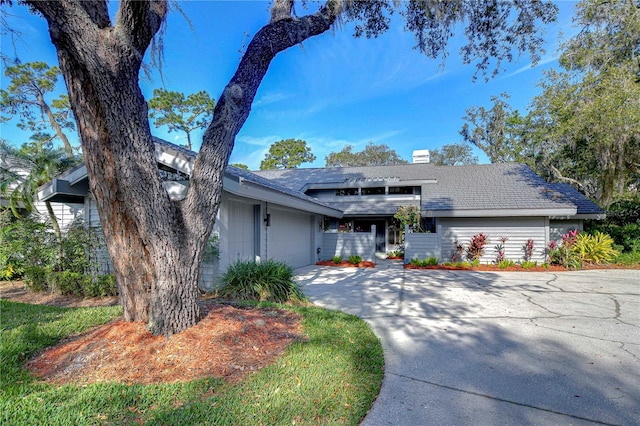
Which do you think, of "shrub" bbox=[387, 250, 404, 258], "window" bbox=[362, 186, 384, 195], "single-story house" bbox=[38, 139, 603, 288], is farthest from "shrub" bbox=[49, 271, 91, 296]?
"window" bbox=[362, 186, 384, 195]

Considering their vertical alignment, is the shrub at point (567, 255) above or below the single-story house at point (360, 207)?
below

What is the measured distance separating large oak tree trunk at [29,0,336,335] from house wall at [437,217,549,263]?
10169 millimetres

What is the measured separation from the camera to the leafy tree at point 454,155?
110ft

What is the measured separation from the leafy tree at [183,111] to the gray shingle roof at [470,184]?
8.93 meters

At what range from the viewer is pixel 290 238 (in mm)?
10938

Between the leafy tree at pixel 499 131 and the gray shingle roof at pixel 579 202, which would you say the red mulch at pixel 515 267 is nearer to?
the gray shingle roof at pixel 579 202

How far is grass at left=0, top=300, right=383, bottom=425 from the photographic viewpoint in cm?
229

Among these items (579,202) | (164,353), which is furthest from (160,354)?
(579,202)

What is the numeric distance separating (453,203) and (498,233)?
2.01m

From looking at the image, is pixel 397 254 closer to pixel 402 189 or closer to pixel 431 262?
pixel 402 189

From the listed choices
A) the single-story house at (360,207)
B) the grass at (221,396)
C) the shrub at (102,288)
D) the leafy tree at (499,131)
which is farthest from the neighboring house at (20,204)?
the leafy tree at (499,131)

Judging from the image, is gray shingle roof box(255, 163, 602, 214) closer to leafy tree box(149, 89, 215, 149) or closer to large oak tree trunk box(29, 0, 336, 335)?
leafy tree box(149, 89, 215, 149)

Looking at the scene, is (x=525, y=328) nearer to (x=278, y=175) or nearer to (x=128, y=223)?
(x=128, y=223)

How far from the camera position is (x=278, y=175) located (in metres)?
19.2
